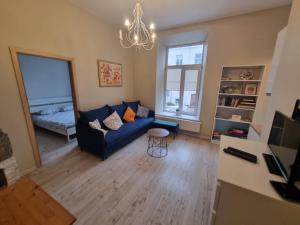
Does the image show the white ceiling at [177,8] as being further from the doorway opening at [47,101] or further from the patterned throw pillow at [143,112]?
the patterned throw pillow at [143,112]

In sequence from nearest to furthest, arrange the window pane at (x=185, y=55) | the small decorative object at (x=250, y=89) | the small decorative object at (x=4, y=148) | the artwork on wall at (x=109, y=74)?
1. the small decorative object at (x=4, y=148)
2. the small decorative object at (x=250, y=89)
3. the artwork on wall at (x=109, y=74)
4. the window pane at (x=185, y=55)

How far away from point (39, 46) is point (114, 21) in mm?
1863

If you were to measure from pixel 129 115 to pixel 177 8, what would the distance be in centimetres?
273

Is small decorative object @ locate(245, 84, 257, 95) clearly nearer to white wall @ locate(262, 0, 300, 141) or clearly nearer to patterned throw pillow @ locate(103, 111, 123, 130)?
white wall @ locate(262, 0, 300, 141)

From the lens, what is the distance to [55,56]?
7.89 feet

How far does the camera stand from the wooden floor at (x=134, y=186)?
156 centimetres

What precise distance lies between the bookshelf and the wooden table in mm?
3417

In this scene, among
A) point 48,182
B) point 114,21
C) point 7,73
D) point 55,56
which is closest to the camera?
point 7,73

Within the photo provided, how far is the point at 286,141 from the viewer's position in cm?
107

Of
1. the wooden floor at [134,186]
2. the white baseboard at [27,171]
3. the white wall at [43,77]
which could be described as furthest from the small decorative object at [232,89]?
the white wall at [43,77]

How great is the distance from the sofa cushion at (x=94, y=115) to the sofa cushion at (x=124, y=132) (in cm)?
44

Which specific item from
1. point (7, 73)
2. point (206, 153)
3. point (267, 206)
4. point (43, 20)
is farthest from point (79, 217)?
point (43, 20)

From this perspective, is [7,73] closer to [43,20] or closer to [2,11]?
[2,11]

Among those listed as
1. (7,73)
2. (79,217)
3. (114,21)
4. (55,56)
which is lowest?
(79,217)
